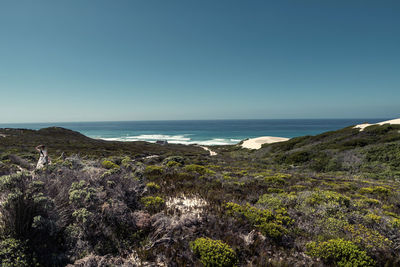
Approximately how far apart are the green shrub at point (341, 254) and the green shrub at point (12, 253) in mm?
4984

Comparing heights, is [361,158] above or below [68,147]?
below

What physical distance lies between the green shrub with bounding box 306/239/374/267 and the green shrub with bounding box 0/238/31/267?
4984mm

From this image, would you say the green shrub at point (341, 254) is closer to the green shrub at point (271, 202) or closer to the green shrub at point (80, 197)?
the green shrub at point (271, 202)

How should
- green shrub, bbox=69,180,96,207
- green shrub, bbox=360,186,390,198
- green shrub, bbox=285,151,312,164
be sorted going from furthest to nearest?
green shrub, bbox=285,151,312,164 → green shrub, bbox=360,186,390,198 → green shrub, bbox=69,180,96,207

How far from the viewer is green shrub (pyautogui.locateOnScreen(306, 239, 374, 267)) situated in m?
3.06

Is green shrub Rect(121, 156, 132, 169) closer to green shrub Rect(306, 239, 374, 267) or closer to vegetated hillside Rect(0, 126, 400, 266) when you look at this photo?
vegetated hillside Rect(0, 126, 400, 266)

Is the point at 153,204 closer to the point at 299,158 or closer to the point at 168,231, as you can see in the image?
the point at 168,231

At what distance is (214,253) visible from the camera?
2.99 meters

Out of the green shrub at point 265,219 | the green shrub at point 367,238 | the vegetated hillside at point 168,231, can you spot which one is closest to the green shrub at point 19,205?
the vegetated hillside at point 168,231

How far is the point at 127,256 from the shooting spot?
3174 mm

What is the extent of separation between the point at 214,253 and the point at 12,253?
3199 millimetres

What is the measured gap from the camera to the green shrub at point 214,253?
2.90m

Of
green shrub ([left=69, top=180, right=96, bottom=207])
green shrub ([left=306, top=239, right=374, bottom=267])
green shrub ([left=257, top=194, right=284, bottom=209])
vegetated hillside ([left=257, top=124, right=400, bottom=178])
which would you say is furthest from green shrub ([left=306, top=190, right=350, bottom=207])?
vegetated hillside ([left=257, top=124, right=400, bottom=178])

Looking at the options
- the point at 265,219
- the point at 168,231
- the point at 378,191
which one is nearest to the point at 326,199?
the point at 265,219
